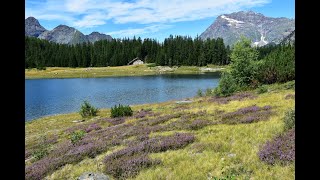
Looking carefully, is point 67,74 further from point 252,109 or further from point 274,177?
point 274,177

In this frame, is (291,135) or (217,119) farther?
(217,119)

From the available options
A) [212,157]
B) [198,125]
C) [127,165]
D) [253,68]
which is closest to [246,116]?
[198,125]

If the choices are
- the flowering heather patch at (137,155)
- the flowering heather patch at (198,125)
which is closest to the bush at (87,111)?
the flowering heather patch at (198,125)

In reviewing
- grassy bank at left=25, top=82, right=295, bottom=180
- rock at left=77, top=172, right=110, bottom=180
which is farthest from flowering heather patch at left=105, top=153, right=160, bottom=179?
rock at left=77, top=172, right=110, bottom=180

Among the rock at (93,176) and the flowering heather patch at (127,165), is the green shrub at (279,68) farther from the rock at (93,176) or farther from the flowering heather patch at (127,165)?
the rock at (93,176)

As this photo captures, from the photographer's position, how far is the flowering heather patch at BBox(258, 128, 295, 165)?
35.1ft

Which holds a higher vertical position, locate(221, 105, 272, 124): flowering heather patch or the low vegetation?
the low vegetation

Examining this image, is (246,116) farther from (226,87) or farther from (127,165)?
(226,87)

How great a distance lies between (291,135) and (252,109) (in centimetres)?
1023

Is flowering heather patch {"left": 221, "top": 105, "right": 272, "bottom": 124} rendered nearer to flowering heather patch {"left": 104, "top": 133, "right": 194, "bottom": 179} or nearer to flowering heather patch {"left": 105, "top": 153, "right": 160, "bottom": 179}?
flowering heather patch {"left": 104, "top": 133, "right": 194, "bottom": 179}

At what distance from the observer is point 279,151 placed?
11.3 metres

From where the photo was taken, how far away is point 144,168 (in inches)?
480
